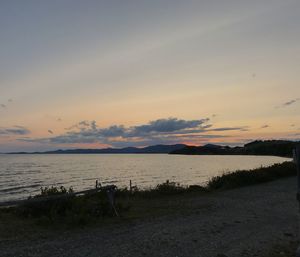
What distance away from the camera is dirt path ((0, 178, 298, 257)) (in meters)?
7.96

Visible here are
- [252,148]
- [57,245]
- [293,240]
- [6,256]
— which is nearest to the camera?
[6,256]

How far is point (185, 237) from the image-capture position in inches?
363

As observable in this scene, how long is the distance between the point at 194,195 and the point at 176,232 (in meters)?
8.83

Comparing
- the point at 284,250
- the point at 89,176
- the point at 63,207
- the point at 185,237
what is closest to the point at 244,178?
the point at 63,207

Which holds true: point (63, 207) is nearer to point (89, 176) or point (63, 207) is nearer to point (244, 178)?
point (244, 178)

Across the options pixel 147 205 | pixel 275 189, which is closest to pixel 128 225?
pixel 147 205

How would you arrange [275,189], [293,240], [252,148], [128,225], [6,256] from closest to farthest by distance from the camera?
[6,256]
[293,240]
[128,225]
[275,189]
[252,148]

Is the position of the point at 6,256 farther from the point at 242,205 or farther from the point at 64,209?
the point at 242,205

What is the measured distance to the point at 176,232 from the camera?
9.77 meters

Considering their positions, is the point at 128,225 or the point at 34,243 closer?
the point at 34,243

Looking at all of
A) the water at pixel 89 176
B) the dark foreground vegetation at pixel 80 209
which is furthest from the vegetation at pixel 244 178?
the water at pixel 89 176

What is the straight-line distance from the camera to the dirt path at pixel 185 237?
796 centimetres

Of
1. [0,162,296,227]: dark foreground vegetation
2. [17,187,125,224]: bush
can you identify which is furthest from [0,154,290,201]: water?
[17,187,125,224]: bush

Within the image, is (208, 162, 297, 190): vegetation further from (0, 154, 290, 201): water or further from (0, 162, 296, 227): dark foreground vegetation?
(0, 154, 290, 201): water
